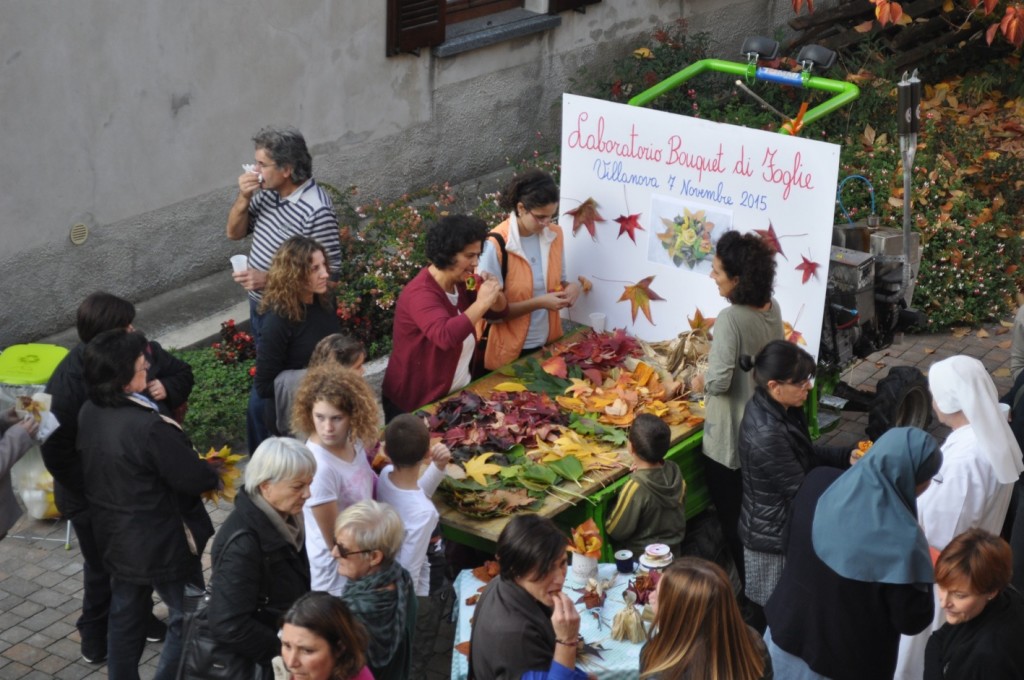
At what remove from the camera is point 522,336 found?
661 centimetres

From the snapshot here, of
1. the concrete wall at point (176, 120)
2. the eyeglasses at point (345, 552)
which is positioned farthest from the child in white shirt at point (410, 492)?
the concrete wall at point (176, 120)

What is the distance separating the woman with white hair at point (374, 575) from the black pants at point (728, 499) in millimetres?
2097

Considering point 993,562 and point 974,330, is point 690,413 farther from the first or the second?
point 974,330

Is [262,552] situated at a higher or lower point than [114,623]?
higher

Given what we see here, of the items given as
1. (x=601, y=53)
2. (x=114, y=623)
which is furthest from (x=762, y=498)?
(x=601, y=53)

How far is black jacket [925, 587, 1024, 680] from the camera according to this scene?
161 inches

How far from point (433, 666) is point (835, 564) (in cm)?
208

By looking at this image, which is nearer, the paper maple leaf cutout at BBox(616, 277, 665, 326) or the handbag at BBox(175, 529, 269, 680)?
the handbag at BBox(175, 529, 269, 680)

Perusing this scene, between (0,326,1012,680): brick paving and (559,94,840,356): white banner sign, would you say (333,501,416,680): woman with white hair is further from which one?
(559,94,840,356): white banner sign

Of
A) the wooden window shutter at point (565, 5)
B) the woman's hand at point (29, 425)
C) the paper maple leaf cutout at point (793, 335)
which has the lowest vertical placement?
the paper maple leaf cutout at point (793, 335)

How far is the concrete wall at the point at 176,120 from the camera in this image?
7496mm

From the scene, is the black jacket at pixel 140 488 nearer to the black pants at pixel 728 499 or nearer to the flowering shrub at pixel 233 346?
the black pants at pixel 728 499

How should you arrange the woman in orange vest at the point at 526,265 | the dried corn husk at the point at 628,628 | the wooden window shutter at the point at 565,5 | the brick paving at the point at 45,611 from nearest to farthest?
the dried corn husk at the point at 628,628, the brick paving at the point at 45,611, the woman in orange vest at the point at 526,265, the wooden window shutter at the point at 565,5

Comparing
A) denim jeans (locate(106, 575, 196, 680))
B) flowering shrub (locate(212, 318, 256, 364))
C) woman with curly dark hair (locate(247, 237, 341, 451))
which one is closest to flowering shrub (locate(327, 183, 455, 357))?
flowering shrub (locate(212, 318, 256, 364))
